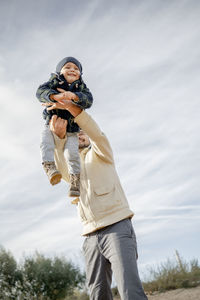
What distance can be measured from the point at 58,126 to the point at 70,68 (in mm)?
769

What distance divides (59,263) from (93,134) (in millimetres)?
12938

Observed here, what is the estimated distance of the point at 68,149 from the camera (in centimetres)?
353

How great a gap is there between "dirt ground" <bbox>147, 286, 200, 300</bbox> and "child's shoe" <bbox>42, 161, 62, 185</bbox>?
663cm

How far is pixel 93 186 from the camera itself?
3.33m

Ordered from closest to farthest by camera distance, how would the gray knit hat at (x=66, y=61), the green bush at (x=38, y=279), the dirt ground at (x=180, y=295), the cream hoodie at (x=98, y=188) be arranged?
the cream hoodie at (x=98, y=188), the gray knit hat at (x=66, y=61), the dirt ground at (x=180, y=295), the green bush at (x=38, y=279)

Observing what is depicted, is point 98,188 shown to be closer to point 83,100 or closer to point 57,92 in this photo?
point 83,100

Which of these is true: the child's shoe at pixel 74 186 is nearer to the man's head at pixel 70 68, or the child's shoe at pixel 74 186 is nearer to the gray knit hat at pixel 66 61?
the man's head at pixel 70 68

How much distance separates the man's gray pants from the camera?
2.89 meters

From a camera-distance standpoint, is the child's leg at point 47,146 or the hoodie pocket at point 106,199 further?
the child's leg at point 47,146

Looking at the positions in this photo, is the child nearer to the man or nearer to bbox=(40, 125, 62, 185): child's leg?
bbox=(40, 125, 62, 185): child's leg

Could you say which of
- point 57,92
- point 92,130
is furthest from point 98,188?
point 57,92

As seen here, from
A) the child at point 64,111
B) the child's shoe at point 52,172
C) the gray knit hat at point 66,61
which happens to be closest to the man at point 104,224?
the child at point 64,111

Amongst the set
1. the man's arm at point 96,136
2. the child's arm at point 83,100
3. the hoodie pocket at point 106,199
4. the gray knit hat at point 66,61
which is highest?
the gray knit hat at point 66,61

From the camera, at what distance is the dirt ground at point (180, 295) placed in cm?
851
